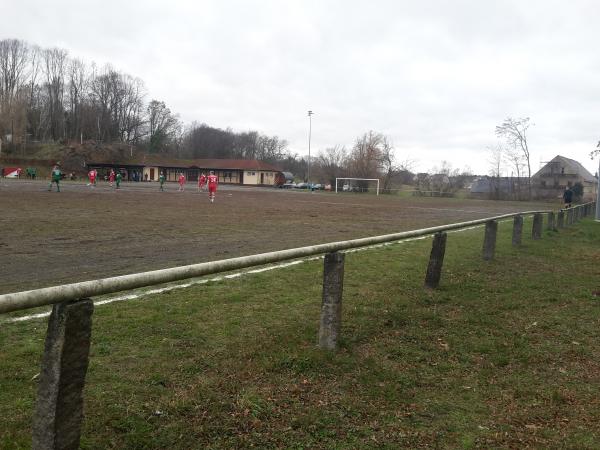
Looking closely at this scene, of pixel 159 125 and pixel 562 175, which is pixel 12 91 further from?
pixel 562 175

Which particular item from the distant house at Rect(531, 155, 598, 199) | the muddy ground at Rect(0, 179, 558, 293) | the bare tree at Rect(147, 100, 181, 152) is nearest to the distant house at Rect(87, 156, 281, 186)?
the bare tree at Rect(147, 100, 181, 152)

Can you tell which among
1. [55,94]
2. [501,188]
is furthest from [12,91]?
[501,188]

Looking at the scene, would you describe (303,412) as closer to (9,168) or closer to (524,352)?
(524,352)

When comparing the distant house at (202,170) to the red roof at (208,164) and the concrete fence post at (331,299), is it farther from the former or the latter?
the concrete fence post at (331,299)

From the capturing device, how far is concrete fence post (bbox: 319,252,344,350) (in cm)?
423

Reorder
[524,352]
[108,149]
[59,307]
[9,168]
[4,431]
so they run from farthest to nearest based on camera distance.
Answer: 1. [108,149]
2. [9,168]
3. [524,352]
4. [4,431]
5. [59,307]

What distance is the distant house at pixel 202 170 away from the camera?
284 ft

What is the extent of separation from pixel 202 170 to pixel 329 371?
8996cm

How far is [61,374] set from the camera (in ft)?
7.69

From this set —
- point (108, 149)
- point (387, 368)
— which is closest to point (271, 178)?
point (108, 149)

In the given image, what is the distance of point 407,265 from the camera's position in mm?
8945

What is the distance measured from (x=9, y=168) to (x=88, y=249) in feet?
232

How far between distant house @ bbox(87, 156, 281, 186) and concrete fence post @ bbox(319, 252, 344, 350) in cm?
8541

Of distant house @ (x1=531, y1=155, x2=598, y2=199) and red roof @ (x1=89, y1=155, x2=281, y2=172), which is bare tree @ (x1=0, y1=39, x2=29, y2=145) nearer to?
red roof @ (x1=89, y1=155, x2=281, y2=172)
